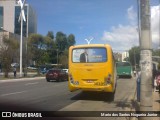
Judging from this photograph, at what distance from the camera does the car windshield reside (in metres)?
16.3

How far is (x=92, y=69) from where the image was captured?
16141mm

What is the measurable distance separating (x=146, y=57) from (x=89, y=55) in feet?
25.6

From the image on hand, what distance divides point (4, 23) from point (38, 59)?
150 feet

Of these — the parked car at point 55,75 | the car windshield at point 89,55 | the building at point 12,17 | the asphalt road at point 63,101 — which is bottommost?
the asphalt road at point 63,101

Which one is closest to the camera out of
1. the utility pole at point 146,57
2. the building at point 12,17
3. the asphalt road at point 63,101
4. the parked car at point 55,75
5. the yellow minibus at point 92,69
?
the utility pole at point 146,57

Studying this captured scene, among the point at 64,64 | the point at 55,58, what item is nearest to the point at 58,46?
the point at 55,58

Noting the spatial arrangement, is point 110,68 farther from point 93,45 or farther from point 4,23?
point 4,23

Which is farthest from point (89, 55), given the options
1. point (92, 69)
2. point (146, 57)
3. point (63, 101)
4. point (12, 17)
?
point (12, 17)

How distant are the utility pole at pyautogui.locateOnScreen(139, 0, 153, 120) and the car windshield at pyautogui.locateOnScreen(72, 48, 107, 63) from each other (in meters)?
7.23

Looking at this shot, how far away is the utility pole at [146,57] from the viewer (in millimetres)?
8930

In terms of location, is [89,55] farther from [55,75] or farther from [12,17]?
[12,17]

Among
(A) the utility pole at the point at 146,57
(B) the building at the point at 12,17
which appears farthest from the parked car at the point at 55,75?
(B) the building at the point at 12,17

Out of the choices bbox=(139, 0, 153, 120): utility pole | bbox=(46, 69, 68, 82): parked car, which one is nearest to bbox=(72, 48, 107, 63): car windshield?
bbox=(139, 0, 153, 120): utility pole

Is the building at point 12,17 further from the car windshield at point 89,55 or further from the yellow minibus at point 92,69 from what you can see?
the yellow minibus at point 92,69
